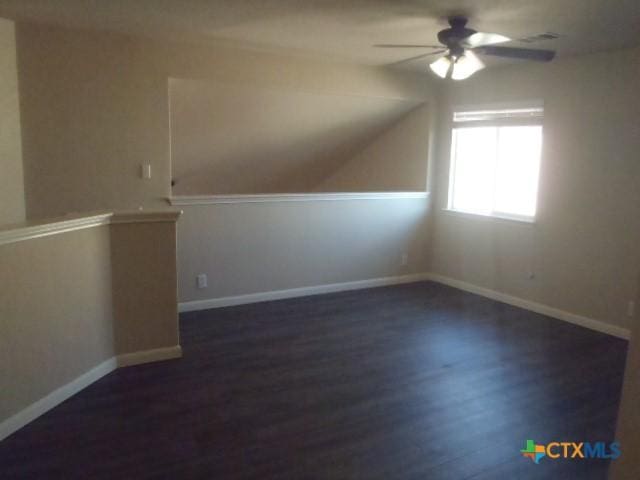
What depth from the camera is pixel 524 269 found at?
491 centimetres

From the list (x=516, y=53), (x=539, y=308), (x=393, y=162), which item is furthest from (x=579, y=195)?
(x=393, y=162)

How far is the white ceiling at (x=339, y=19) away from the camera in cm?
308

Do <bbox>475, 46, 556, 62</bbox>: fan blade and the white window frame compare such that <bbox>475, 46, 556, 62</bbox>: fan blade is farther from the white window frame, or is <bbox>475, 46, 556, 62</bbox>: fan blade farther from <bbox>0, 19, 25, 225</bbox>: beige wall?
<bbox>0, 19, 25, 225</bbox>: beige wall

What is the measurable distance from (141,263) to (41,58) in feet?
5.98

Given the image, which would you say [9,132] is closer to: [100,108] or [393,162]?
[100,108]

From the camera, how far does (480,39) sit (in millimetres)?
3285

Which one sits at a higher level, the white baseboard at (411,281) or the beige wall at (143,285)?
the beige wall at (143,285)

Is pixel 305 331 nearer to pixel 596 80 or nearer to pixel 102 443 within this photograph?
pixel 102 443

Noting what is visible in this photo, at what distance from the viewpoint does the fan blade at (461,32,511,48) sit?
318 cm

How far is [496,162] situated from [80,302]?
416 cm

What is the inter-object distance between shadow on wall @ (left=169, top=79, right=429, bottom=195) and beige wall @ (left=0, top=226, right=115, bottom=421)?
199cm

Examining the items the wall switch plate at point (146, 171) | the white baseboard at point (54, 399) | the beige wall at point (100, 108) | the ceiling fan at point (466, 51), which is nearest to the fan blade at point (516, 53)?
the ceiling fan at point (466, 51)

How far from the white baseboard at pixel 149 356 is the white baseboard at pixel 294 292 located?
3.56 feet

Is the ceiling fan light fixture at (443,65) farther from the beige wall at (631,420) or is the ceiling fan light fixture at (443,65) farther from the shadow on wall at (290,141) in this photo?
the beige wall at (631,420)
